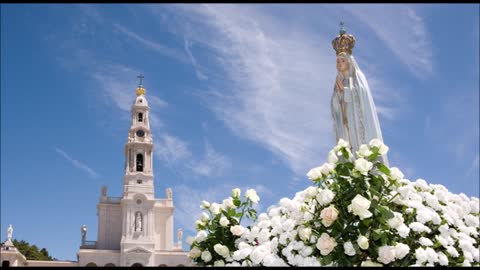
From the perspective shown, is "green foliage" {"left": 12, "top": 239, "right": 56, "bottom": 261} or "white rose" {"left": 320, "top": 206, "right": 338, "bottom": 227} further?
"green foliage" {"left": 12, "top": 239, "right": 56, "bottom": 261}

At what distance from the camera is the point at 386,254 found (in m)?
5.55

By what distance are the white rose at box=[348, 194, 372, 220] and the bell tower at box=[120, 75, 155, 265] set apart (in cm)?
4750

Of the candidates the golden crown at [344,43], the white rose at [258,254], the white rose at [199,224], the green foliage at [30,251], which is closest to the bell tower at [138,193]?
the green foliage at [30,251]

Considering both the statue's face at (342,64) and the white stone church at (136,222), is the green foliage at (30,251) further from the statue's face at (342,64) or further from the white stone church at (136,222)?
the statue's face at (342,64)

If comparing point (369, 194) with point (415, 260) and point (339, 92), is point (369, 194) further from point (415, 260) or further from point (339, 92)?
point (339, 92)

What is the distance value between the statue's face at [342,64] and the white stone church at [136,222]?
128 feet

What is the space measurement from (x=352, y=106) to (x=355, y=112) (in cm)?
16

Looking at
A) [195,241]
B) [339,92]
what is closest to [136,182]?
[339,92]

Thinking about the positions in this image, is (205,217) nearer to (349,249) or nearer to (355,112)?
(349,249)

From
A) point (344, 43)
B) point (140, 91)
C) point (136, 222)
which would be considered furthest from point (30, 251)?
point (344, 43)

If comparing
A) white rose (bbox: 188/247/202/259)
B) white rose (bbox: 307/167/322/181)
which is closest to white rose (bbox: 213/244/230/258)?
white rose (bbox: 188/247/202/259)

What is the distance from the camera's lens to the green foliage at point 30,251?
56.9 metres

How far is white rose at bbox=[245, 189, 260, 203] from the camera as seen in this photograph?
7.59 m

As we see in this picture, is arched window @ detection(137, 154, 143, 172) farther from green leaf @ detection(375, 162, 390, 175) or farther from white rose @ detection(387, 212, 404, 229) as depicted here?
white rose @ detection(387, 212, 404, 229)
